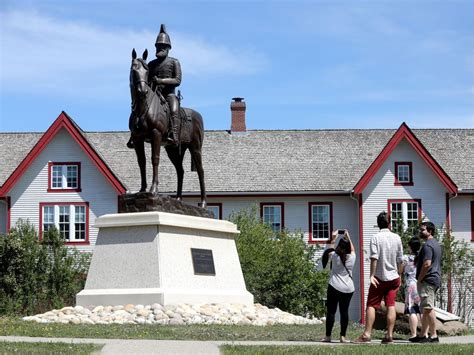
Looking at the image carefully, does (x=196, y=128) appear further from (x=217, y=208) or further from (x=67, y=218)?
(x=217, y=208)

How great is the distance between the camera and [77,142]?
163ft

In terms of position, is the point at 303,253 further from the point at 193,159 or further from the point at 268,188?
the point at 193,159

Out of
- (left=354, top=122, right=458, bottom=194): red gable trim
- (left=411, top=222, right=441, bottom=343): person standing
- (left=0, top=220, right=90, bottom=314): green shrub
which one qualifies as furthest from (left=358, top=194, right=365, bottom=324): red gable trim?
(left=411, top=222, right=441, bottom=343): person standing

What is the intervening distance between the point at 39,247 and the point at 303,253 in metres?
12.3

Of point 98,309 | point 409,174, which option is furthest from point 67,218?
point 98,309

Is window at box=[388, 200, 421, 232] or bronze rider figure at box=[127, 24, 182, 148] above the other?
bronze rider figure at box=[127, 24, 182, 148]

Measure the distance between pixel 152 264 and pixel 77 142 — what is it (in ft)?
91.1

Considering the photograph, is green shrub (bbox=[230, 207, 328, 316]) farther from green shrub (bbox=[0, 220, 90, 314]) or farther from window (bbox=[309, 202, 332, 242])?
green shrub (bbox=[0, 220, 90, 314])

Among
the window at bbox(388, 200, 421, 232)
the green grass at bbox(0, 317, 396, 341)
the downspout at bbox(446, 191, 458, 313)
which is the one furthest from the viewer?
the window at bbox(388, 200, 421, 232)

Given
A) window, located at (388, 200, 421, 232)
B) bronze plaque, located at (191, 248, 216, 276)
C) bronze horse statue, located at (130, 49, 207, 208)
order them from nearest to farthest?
bronze horse statue, located at (130, 49, 207, 208) < bronze plaque, located at (191, 248, 216, 276) < window, located at (388, 200, 421, 232)

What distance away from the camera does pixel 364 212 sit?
2002 inches

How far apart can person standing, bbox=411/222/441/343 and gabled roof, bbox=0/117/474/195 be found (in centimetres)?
3267

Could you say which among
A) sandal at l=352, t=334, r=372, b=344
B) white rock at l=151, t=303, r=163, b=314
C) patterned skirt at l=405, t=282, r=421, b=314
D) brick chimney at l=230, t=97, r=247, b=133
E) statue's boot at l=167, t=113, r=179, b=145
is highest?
brick chimney at l=230, t=97, r=247, b=133

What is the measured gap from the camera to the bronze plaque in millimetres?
23844
